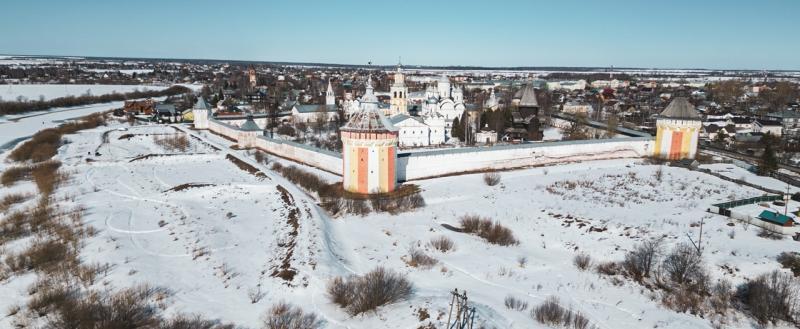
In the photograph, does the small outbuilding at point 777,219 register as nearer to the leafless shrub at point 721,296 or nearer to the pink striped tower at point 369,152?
the leafless shrub at point 721,296

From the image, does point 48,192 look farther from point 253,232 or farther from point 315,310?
point 315,310

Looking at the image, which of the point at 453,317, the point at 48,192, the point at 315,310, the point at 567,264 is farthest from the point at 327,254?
the point at 48,192

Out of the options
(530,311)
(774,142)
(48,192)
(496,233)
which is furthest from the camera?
(774,142)

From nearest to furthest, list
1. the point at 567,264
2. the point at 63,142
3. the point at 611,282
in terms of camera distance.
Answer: the point at 611,282 < the point at 567,264 < the point at 63,142

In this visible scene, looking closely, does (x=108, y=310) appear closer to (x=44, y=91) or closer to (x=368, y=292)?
(x=368, y=292)

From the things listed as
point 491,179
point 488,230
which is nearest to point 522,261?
point 488,230

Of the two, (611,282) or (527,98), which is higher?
(527,98)

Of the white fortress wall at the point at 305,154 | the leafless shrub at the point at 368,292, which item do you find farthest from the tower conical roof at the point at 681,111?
the leafless shrub at the point at 368,292
